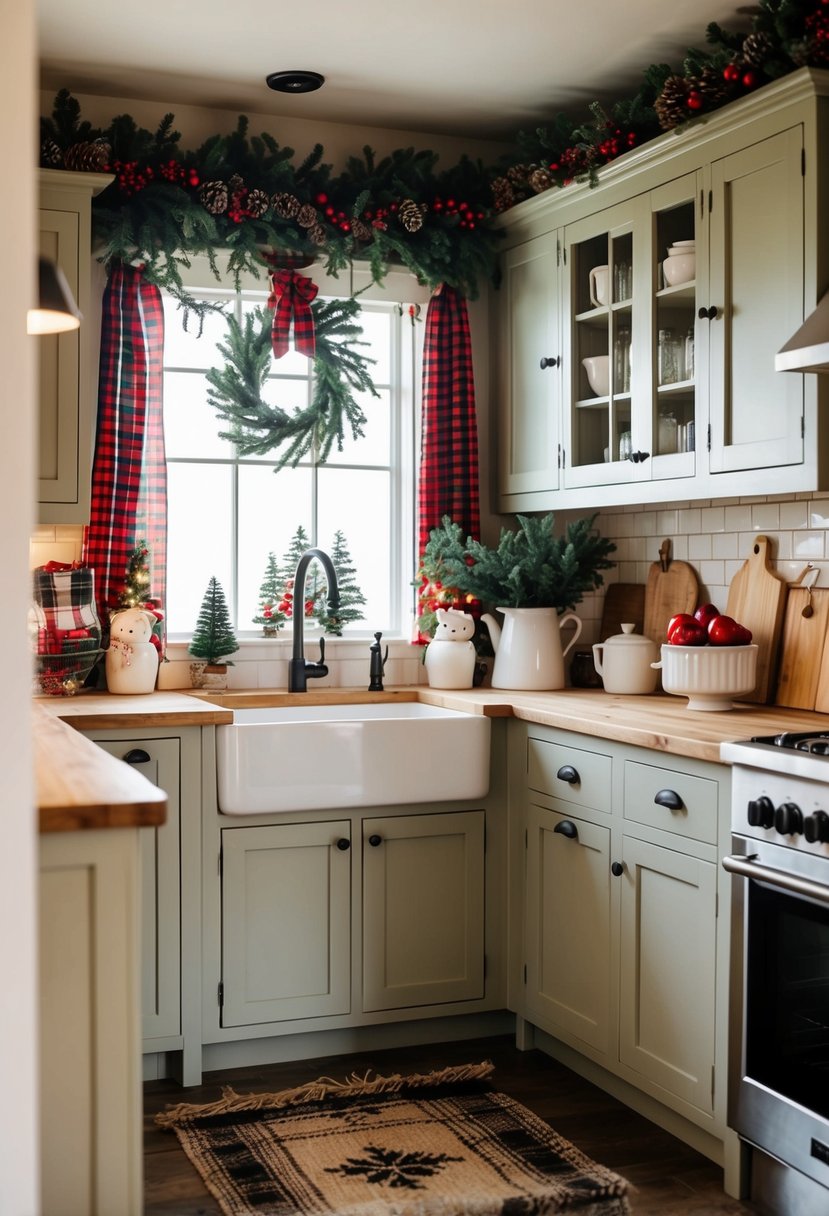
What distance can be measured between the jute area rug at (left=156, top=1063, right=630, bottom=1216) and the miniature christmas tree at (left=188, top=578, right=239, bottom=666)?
1.30m

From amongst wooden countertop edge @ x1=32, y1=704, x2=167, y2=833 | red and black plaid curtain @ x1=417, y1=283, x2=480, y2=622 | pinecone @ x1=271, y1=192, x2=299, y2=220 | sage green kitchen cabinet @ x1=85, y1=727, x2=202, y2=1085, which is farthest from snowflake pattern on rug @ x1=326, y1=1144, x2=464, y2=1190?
pinecone @ x1=271, y1=192, x2=299, y2=220

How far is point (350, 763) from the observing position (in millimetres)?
3533

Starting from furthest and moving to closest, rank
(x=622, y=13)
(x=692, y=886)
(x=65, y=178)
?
(x=65, y=178)
(x=622, y=13)
(x=692, y=886)

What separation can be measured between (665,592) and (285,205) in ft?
5.44

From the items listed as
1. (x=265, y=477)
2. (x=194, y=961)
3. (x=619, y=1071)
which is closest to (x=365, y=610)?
(x=265, y=477)

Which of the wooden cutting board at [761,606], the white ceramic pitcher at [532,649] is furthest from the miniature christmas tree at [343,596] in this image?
the wooden cutting board at [761,606]

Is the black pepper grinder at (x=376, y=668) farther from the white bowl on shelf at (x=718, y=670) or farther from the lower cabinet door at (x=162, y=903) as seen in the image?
the white bowl on shelf at (x=718, y=670)

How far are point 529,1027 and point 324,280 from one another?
2.37m

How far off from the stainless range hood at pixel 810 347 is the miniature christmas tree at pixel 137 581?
1.93 m

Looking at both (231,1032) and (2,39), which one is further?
(231,1032)

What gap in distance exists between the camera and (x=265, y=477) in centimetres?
Result: 425

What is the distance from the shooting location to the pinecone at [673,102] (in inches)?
129

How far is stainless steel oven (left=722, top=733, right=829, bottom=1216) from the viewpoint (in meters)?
2.48

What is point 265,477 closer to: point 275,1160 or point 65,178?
point 65,178
